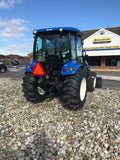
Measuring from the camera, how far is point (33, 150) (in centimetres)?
283

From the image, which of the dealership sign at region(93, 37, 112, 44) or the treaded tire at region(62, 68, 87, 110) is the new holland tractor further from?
the dealership sign at region(93, 37, 112, 44)

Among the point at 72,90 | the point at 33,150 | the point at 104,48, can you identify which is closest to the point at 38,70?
the point at 72,90

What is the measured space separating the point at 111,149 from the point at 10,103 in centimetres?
421

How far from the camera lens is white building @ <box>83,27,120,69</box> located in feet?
77.4

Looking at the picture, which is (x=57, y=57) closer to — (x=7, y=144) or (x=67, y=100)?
(x=67, y=100)

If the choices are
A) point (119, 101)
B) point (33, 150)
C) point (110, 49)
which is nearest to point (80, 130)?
point (33, 150)

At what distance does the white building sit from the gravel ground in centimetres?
2121

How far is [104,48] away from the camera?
79.4 feet

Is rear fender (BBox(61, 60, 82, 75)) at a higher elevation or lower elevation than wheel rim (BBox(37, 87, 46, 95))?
higher

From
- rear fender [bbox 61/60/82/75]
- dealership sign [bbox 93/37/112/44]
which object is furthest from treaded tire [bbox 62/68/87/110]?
dealership sign [bbox 93/37/112/44]

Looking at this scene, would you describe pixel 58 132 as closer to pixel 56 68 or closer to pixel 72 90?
pixel 72 90

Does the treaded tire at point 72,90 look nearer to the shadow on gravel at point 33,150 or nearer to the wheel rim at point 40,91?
the wheel rim at point 40,91

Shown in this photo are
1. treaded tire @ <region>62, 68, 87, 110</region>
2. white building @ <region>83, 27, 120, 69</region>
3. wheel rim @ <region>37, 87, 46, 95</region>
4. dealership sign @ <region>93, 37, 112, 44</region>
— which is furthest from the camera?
dealership sign @ <region>93, 37, 112, 44</region>

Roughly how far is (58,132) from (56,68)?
7.41 ft
